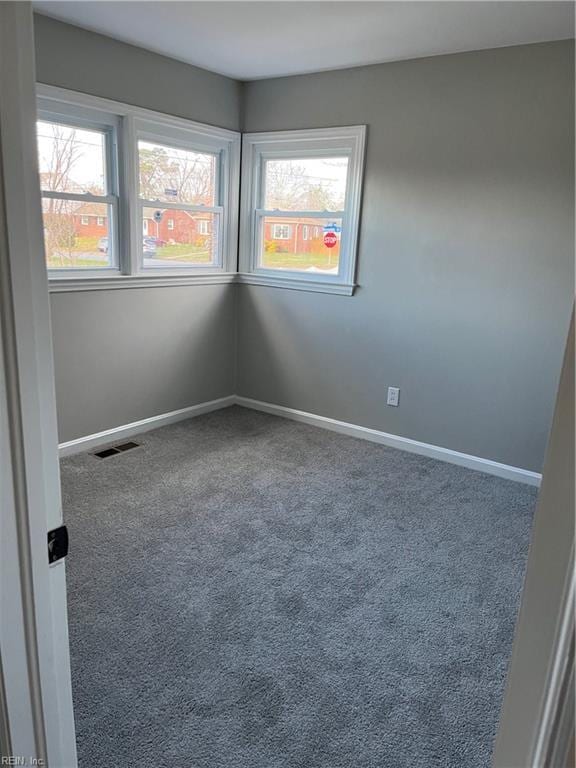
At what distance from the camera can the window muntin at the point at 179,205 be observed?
12.6 feet

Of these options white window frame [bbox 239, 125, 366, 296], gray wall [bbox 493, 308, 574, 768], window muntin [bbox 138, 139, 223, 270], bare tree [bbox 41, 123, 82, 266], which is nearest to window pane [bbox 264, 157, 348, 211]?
white window frame [bbox 239, 125, 366, 296]

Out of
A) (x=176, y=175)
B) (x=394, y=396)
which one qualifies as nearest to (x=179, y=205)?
(x=176, y=175)

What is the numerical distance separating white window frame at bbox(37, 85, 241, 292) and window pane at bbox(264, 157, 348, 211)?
29 centimetres

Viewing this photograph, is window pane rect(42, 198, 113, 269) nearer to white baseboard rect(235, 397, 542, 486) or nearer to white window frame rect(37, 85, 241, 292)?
white window frame rect(37, 85, 241, 292)

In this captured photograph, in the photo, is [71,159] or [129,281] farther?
[129,281]

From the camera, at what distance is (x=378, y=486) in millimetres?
3422

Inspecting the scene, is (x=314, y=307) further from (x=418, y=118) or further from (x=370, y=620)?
(x=370, y=620)

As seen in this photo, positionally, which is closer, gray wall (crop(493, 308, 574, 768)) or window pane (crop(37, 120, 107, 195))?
gray wall (crop(493, 308, 574, 768))

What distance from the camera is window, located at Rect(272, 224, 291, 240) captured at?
4359mm

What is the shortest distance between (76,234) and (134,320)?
67cm

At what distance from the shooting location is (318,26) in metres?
2.98

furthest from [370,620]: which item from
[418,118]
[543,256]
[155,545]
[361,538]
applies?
A: [418,118]

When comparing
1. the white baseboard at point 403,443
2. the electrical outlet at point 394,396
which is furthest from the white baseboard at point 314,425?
the electrical outlet at point 394,396

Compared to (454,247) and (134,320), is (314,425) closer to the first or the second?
(134,320)
